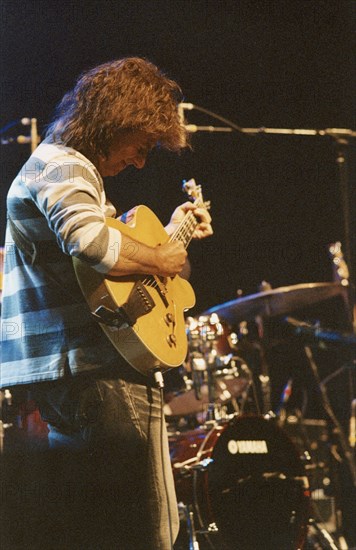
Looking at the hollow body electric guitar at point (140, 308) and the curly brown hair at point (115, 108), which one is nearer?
the hollow body electric guitar at point (140, 308)

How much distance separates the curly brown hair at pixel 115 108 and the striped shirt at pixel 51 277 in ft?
0.48

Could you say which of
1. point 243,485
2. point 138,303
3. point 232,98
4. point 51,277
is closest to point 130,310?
point 138,303

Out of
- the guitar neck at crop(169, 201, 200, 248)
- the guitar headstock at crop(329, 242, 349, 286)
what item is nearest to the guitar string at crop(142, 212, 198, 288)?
the guitar neck at crop(169, 201, 200, 248)

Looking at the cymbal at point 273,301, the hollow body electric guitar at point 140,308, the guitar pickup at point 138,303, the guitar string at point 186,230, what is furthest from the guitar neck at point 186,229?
the cymbal at point 273,301

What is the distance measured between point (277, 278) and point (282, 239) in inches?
13.3

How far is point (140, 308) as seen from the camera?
2.08m

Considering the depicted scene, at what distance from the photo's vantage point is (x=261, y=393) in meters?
5.39

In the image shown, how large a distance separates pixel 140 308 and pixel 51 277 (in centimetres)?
28

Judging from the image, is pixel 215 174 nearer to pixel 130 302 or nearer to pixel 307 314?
pixel 307 314

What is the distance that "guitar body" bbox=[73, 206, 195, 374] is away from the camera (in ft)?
6.53

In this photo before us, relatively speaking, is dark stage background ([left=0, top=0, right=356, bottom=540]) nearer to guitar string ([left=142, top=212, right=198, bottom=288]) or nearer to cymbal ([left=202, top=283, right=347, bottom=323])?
cymbal ([left=202, top=283, right=347, bottom=323])

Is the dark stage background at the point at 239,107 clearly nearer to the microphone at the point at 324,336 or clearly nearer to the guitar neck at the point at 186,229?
the microphone at the point at 324,336

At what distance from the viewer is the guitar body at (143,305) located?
6.53 feet

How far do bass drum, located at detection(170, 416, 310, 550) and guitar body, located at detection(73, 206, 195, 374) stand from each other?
1.11 metres
